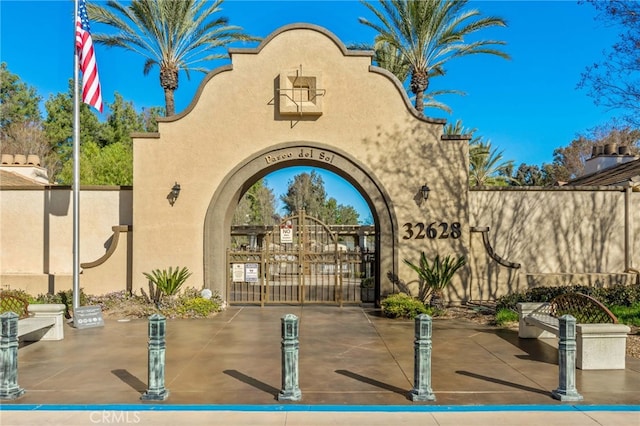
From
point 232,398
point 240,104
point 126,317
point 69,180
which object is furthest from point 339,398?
point 69,180

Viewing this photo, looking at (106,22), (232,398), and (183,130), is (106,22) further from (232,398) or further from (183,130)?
→ (232,398)

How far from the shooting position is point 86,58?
39.7 ft

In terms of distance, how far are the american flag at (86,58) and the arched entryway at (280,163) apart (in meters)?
4.18

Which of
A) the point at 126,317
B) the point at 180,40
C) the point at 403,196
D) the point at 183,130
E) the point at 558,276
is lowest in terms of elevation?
the point at 126,317

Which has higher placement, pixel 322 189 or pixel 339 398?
pixel 322 189


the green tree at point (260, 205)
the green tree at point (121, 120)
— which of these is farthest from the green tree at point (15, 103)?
the green tree at point (260, 205)

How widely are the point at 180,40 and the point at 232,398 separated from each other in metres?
16.5

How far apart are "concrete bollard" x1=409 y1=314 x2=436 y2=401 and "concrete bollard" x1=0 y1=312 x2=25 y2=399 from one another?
5.54m

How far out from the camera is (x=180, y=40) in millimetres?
19234

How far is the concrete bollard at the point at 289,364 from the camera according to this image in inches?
253

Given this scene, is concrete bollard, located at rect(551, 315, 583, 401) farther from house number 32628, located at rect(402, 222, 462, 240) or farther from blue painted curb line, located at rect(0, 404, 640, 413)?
house number 32628, located at rect(402, 222, 462, 240)

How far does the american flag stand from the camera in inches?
473

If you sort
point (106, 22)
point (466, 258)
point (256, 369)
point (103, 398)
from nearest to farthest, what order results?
point (103, 398) < point (256, 369) < point (466, 258) < point (106, 22)

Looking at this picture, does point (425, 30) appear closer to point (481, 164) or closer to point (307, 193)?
point (481, 164)
